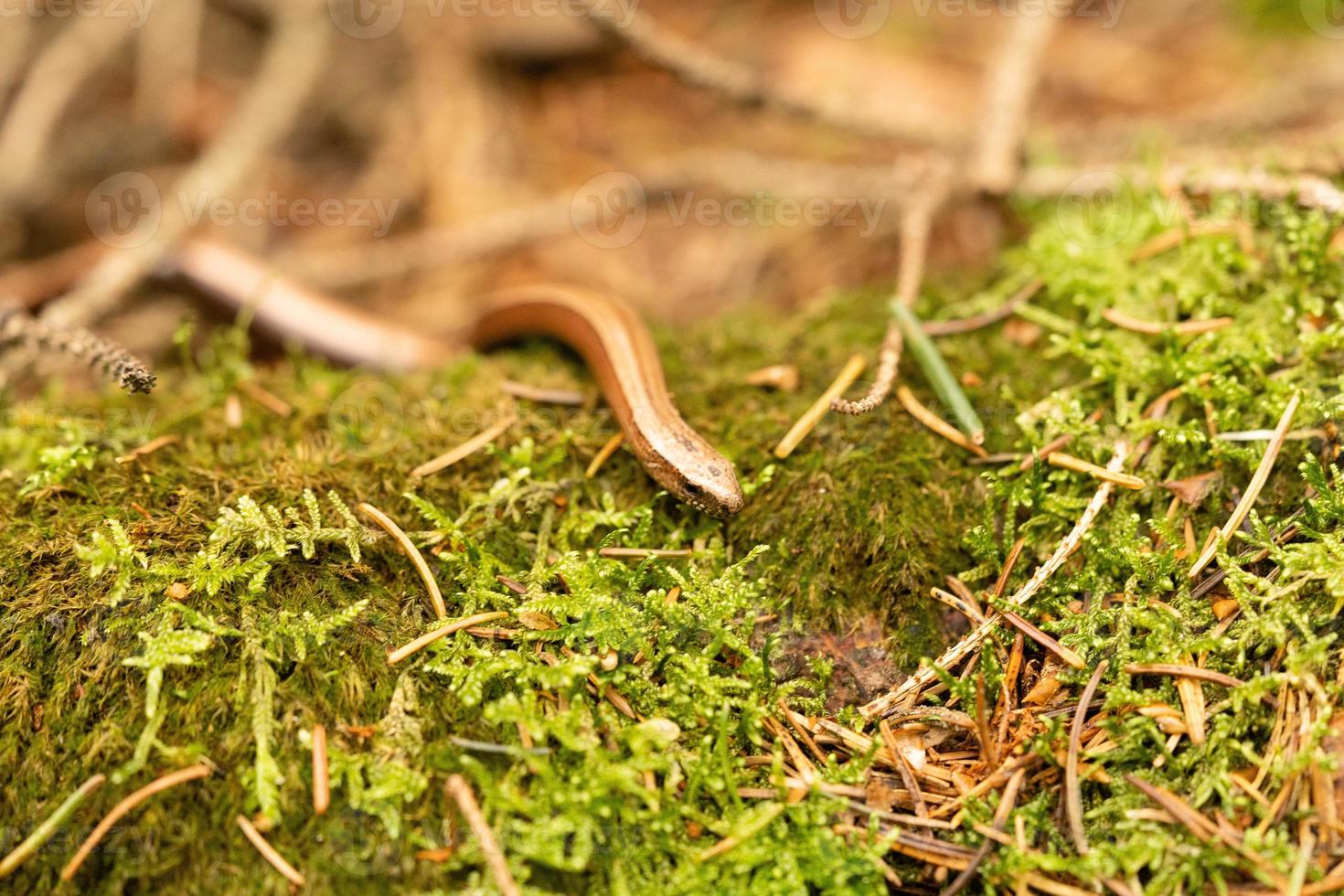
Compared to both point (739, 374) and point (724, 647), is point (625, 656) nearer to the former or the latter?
point (724, 647)

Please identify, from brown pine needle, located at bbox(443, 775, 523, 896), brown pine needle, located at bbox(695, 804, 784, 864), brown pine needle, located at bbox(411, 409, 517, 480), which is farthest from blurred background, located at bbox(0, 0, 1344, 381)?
brown pine needle, located at bbox(443, 775, 523, 896)

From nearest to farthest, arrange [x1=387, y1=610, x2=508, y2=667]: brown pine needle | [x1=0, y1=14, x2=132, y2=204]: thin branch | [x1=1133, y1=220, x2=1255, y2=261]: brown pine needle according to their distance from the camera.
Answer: [x1=387, y1=610, x2=508, y2=667]: brown pine needle, [x1=1133, y1=220, x2=1255, y2=261]: brown pine needle, [x1=0, y1=14, x2=132, y2=204]: thin branch

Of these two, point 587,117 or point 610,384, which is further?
point 587,117

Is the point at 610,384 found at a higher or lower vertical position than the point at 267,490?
higher

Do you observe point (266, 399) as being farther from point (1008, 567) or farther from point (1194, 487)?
point (1194, 487)

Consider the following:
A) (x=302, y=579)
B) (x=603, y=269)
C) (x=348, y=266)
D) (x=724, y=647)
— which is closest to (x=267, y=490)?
(x=302, y=579)

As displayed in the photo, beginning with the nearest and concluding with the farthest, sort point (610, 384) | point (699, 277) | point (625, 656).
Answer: point (625, 656) → point (610, 384) → point (699, 277)

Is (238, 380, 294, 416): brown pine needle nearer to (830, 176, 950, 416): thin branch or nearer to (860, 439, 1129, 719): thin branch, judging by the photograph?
(830, 176, 950, 416): thin branch

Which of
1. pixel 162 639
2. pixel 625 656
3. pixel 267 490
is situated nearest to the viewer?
pixel 162 639
